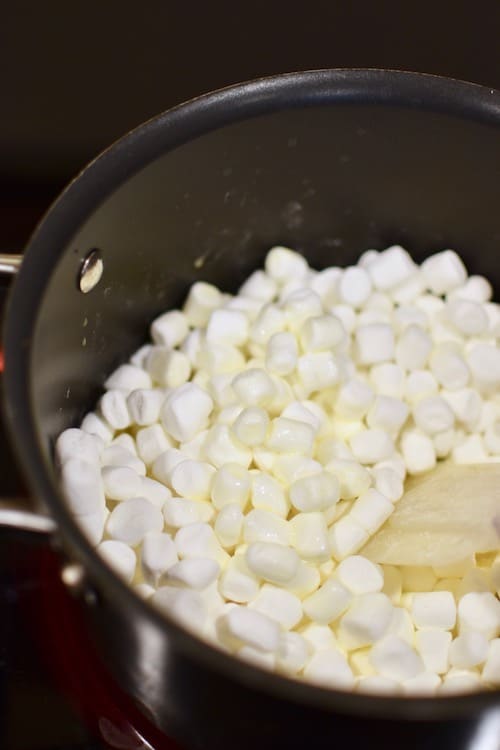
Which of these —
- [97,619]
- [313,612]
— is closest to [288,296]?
[313,612]

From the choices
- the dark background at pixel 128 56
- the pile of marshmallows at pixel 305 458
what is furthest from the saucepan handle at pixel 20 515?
the dark background at pixel 128 56

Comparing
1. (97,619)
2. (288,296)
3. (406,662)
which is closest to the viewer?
(97,619)

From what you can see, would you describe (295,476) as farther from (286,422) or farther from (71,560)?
(71,560)

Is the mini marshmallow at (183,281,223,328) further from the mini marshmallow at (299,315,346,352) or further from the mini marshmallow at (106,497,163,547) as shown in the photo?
the mini marshmallow at (106,497,163,547)

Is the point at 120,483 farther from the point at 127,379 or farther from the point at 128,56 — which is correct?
the point at 128,56

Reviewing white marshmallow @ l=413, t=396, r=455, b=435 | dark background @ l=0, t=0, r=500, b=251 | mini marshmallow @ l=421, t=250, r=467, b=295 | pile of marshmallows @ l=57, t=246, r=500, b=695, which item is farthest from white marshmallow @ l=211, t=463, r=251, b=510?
dark background @ l=0, t=0, r=500, b=251

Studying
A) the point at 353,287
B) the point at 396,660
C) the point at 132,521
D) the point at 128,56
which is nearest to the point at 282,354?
the point at 353,287
